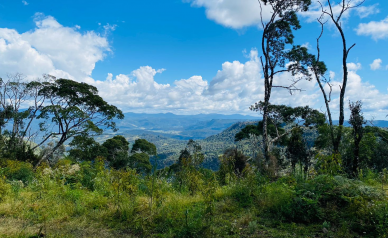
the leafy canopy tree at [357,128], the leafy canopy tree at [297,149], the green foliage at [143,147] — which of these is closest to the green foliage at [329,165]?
the leafy canopy tree at [357,128]

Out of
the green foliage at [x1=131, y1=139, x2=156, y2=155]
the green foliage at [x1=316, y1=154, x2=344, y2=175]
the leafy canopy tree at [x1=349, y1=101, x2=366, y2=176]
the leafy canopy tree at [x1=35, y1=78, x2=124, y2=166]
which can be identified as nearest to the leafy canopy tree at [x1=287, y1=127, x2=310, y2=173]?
the leafy canopy tree at [x1=349, y1=101, x2=366, y2=176]

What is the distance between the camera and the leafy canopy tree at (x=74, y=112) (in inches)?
747

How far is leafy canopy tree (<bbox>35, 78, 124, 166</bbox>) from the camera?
62.3 ft

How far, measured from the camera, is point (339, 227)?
3572mm

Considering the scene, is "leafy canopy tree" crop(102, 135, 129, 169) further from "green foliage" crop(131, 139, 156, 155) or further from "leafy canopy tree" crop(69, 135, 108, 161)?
"leafy canopy tree" crop(69, 135, 108, 161)

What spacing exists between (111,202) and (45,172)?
3.47m

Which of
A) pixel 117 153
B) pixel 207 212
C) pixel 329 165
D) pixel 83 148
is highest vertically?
pixel 329 165

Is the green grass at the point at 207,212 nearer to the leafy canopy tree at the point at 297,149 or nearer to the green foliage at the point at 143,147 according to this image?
the leafy canopy tree at the point at 297,149

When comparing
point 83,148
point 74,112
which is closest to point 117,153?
point 83,148

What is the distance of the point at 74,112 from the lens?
62.7 feet

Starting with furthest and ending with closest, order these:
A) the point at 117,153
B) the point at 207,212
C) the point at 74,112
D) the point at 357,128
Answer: the point at 117,153, the point at 74,112, the point at 357,128, the point at 207,212

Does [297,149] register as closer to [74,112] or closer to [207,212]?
[207,212]

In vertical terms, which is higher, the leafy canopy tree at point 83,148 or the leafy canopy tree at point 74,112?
the leafy canopy tree at point 74,112

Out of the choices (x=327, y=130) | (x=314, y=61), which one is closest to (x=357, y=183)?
(x=327, y=130)
